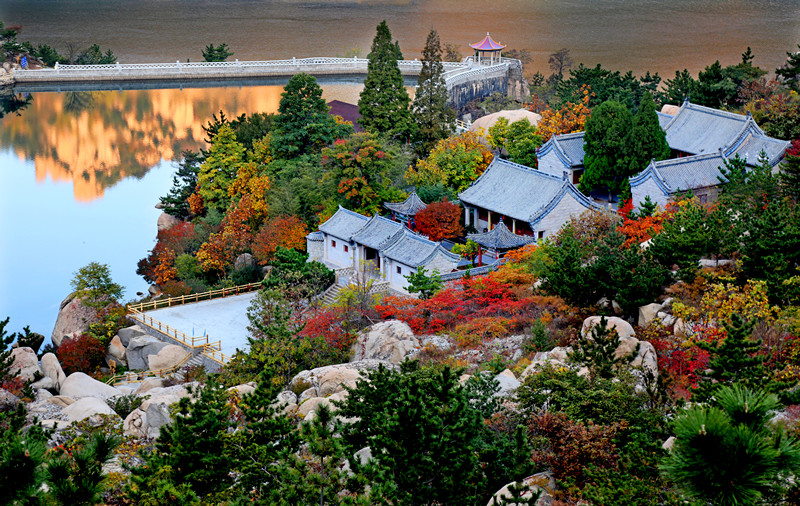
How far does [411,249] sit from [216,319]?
8733 millimetres

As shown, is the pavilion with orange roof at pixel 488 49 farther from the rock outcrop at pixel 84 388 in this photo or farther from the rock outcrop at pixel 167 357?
the rock outcrop at pixel 84 388

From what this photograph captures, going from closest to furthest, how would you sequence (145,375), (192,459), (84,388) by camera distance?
(192,459), (84,388), (145,375)

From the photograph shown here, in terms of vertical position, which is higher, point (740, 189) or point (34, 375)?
point (740, 189)

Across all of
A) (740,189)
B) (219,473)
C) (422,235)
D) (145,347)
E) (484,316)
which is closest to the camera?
(219,473)

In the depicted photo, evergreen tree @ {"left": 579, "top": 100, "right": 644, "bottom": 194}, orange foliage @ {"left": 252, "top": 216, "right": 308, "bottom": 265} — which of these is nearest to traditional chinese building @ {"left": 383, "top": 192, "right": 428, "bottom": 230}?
orange foliage @ {"left": 252, "top": 216, "right": 308, "bottom": 265}

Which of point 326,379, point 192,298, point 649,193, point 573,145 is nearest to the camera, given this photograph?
Result: point 326,379

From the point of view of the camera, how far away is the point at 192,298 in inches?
1722

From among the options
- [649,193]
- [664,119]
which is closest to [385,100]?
[664,119]

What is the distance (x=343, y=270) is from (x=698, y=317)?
1975cm

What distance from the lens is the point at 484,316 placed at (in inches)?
1308

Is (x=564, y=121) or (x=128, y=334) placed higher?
(x=564, y=121)

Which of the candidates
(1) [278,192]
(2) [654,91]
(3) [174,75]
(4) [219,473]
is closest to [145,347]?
(1) [278,192]

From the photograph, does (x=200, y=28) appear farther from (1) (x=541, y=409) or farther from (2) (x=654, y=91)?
(1) (x=541, y=409)

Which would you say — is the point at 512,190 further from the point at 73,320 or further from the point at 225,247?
the point at 73,320
